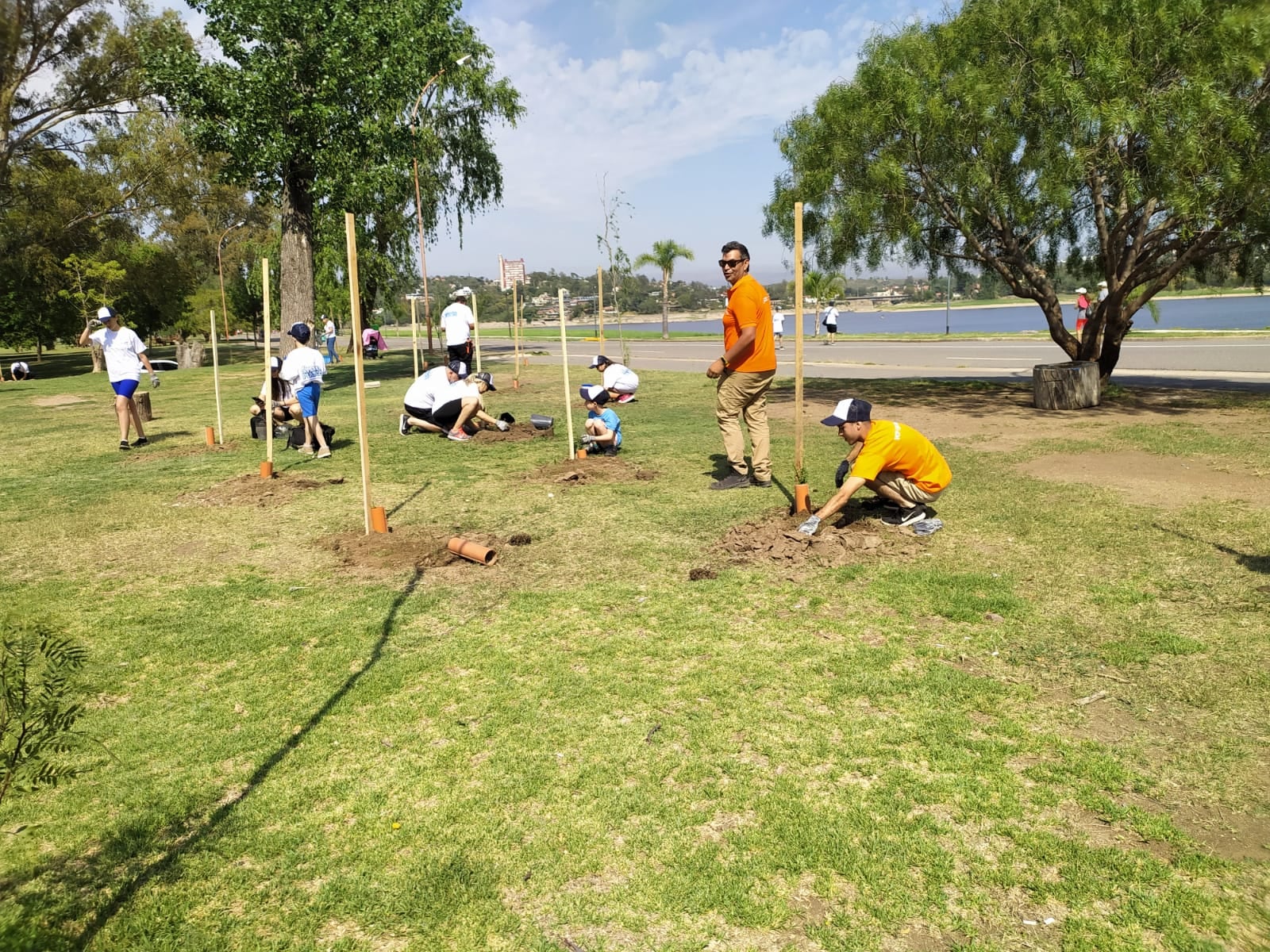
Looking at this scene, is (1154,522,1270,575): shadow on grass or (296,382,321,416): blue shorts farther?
(296,382,321,416): blue shorts

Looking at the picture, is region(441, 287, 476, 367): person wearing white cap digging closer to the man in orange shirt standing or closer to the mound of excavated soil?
the man in orange shirt standing

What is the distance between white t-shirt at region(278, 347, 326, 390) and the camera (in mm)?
10688

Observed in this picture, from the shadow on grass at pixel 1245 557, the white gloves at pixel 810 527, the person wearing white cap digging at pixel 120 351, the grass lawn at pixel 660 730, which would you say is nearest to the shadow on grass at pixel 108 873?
the grass lawn at pixel 660 730

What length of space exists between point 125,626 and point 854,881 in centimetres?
473

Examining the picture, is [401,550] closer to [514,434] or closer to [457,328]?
[514,434]

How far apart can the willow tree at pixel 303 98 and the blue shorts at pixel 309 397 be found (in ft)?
24.2

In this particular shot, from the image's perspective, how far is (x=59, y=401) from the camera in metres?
20.5

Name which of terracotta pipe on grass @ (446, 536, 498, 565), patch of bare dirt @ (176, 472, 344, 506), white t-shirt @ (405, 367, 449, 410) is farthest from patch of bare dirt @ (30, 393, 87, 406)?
terracotta pipe on grass @ (446, 536, 498, 565)

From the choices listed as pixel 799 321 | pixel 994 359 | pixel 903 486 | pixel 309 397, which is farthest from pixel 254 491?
pixel 994 359

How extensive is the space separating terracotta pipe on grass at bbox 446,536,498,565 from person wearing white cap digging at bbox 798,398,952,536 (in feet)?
7.71

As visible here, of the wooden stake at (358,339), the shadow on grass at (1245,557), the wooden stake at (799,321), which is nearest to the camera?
the shadow on grass at (1245,557)

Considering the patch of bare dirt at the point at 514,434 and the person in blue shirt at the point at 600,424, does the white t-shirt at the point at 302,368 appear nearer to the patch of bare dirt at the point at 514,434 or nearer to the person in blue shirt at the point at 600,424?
the patch of bare dirt at the point at 514,434

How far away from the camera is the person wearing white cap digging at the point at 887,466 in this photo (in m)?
6.34

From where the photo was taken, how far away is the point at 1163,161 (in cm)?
1108
